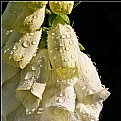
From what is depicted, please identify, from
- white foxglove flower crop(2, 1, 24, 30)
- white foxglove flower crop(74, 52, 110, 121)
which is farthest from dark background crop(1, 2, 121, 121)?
white foxglove flower crop(2, 1, 24, 30)

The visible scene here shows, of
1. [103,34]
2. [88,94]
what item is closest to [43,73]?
[88,94]

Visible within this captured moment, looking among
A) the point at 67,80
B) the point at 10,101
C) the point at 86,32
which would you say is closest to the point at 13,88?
the point at 10,101

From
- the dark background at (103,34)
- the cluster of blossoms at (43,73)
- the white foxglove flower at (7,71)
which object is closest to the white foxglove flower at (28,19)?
the cluster of blossoms at (43,73)

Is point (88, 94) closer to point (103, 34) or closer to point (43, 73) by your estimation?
point (43, 73)

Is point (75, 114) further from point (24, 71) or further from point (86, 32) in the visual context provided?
point (86, 32)

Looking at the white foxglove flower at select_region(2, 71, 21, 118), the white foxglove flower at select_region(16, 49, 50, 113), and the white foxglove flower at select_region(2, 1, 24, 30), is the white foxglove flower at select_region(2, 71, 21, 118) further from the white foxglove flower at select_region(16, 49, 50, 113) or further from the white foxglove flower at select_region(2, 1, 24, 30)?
the white foxglove flower at select_region(2, 1, 24, 30)

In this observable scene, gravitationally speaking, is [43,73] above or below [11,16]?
below

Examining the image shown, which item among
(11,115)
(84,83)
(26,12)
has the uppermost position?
(26,12)
